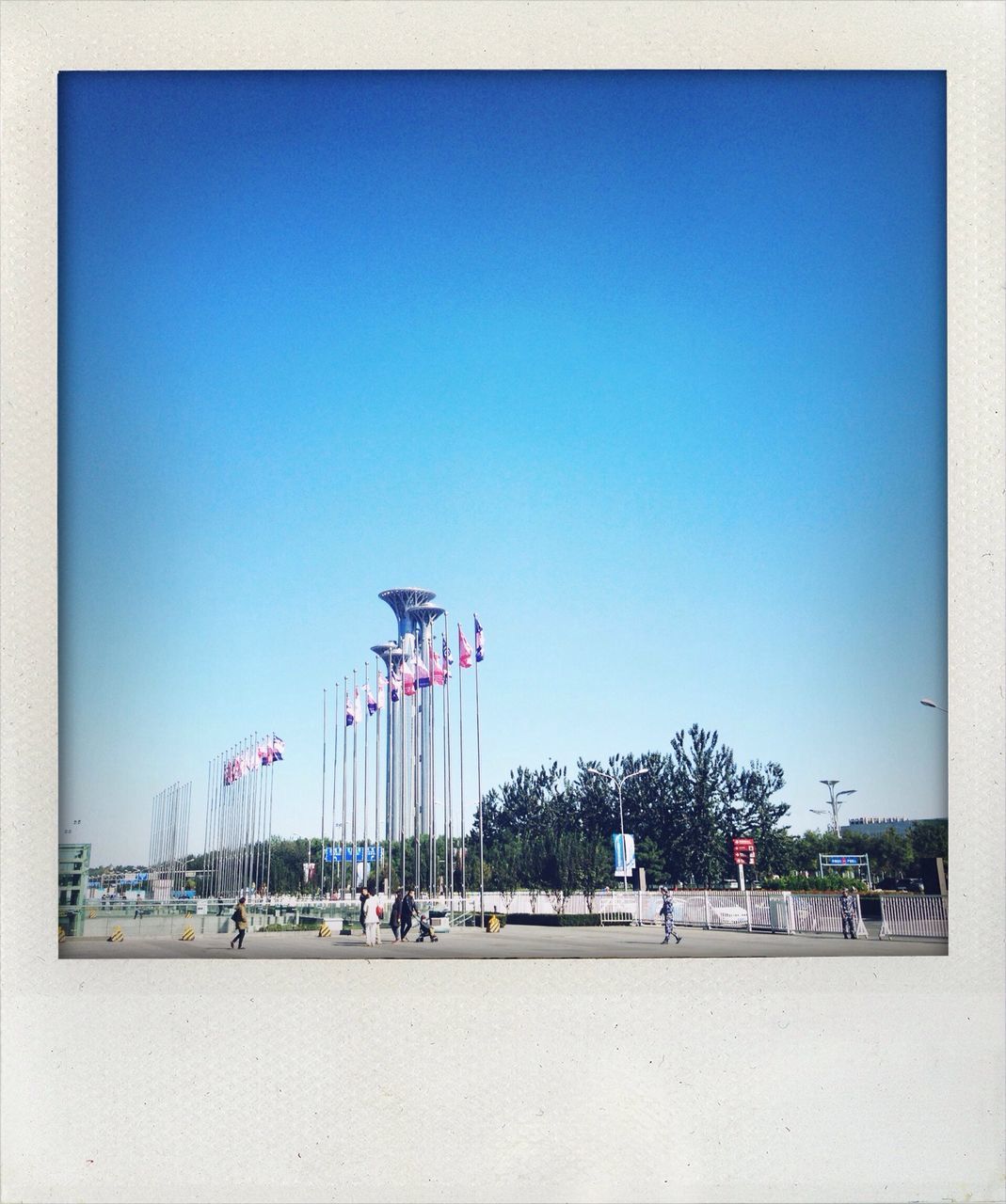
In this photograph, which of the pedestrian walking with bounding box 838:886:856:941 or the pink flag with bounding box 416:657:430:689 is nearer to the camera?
the pedestrian walking with bounding box 838:886:856:941

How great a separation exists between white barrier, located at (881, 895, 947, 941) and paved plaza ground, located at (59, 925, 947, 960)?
0.49 feet

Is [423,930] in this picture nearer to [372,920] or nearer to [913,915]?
[372,920]

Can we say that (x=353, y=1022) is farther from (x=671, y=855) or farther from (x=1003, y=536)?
(x=671, y=855)

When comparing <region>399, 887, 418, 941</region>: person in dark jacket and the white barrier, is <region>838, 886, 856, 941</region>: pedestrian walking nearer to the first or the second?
the white barrier

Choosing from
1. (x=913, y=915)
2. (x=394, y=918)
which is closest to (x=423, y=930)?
(x=394, y=918)

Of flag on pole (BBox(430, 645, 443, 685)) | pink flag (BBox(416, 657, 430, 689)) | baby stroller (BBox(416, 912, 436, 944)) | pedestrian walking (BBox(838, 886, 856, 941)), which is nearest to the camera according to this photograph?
baby stroller (BBox(416, 912, 436, 944))

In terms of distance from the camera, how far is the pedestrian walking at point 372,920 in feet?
42.1

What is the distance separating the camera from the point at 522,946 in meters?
12.3

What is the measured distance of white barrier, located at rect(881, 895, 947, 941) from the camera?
966 centimetres

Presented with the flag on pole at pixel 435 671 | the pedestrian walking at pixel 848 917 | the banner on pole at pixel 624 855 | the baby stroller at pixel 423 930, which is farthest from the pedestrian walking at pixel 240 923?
the banner on pole at pixel 624 855

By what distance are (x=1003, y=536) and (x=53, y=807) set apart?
6.60 meters

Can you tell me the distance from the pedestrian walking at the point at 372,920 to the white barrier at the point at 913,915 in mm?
4720

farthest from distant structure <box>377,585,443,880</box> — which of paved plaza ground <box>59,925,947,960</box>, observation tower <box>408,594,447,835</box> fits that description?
paved plaza ground <box>59,925,947,960</box>

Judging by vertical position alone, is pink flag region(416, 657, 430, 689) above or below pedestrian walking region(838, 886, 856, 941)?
above
